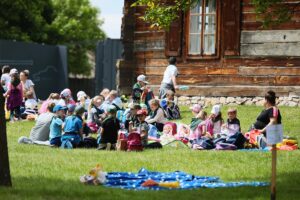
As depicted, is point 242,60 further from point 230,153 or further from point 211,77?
point 230,153

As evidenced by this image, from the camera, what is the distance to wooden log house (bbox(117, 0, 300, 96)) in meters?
25.1

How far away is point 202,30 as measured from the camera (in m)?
26.7

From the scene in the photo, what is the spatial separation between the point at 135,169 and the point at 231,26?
12624mm

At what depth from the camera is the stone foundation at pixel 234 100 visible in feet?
82.3

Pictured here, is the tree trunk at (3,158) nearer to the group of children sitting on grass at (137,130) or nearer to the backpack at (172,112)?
the group of children sitting on grass at (137,130)

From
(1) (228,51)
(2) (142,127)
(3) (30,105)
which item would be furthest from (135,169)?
(1) (228,51)

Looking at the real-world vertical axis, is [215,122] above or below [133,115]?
below

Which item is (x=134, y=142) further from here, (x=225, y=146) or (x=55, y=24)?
(x=55, y=24)

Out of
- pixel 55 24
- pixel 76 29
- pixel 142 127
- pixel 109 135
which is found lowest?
pixel 109 135

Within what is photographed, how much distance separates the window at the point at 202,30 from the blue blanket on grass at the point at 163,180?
532 inches

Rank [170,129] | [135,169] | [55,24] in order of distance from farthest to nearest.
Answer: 1. [55,24]
2. [170,129]
3. [135,169]

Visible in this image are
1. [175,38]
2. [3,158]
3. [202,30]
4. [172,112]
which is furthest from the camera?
[175,38]

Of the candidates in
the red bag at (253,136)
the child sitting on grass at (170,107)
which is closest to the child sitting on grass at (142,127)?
the red bag at (253,136)

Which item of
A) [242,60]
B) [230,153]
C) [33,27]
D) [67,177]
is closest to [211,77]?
[242,60]
